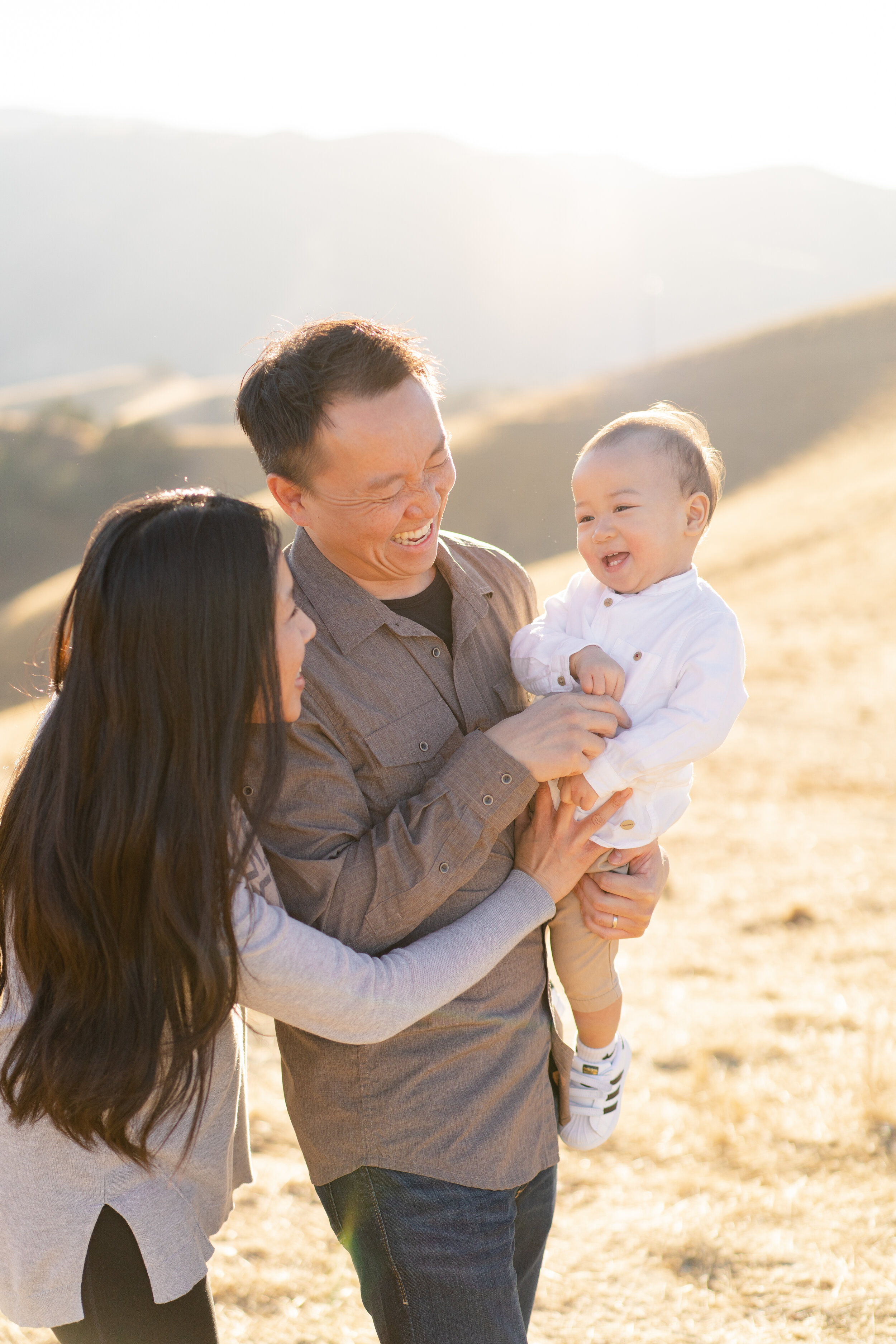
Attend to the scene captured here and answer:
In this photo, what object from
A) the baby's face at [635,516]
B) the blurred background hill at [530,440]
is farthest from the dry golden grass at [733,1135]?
the blurred background hill at [530,440]

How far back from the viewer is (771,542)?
21625 millimetres

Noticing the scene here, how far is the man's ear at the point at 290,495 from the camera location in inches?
90.7

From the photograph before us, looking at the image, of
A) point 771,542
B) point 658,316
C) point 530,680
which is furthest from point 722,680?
point 658,316

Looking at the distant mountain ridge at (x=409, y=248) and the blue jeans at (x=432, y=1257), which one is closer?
the blue jeans at (x=432, y=1257)

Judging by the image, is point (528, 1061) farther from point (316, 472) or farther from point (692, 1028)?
point (692, 1028)

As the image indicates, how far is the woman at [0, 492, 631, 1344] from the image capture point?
67.6 inches

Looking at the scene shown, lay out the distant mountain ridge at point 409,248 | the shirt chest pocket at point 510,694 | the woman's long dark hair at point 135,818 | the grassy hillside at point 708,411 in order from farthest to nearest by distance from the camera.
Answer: the distant mountain ridge at point 409,248
the grassy hillside at point 708,411
the shirt chest pocket at point 510,694
the woman's long dark hair at point 135,818

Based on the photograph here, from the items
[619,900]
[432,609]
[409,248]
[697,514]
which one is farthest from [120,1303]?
[409,248]

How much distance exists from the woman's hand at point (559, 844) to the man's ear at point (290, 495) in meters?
0.80

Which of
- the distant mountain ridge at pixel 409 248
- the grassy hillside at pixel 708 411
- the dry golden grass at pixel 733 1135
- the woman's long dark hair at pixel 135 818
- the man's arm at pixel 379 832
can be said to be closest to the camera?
the woman's long dark hair at pixel 135 818

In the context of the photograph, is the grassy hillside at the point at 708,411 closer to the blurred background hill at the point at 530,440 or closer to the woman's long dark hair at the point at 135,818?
the blurred background hill at the point at 530,440

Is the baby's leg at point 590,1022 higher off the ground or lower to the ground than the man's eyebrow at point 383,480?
lower

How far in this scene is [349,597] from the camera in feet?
7.29

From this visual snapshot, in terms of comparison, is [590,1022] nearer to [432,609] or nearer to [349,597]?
[432,609]
